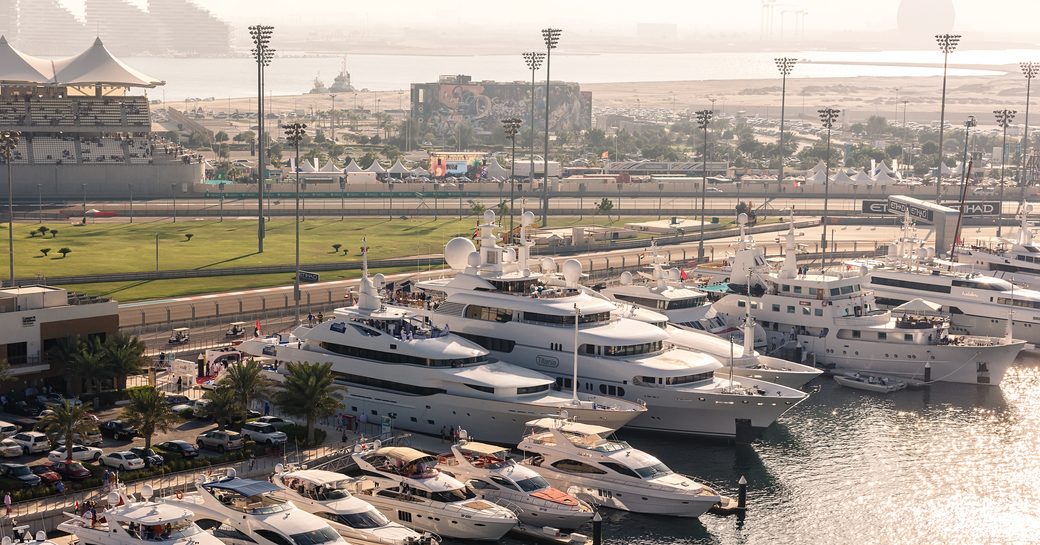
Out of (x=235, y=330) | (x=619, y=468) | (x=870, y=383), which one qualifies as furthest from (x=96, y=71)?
(x=619, y=468)

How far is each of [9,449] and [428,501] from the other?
54.8 ft

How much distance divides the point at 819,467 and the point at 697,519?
948cm

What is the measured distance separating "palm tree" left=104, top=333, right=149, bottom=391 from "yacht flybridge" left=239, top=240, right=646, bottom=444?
6364 mm

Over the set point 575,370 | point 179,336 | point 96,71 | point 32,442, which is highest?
point 96,71

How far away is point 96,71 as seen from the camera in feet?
553

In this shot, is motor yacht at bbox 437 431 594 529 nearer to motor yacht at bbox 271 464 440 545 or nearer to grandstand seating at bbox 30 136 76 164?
motor yacht at bbox 271 464 440 545

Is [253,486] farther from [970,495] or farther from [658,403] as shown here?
[970,495]

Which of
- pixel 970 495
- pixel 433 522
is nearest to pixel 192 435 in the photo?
pixel 433 522

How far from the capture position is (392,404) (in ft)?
212

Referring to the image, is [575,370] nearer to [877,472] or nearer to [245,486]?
[877,472]

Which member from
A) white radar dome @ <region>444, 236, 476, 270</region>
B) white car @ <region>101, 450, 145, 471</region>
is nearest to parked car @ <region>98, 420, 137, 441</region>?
white car @ <region>101, 450, 145, 471</region>

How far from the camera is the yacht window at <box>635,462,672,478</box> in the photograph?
55.8m

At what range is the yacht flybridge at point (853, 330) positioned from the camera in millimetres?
79188

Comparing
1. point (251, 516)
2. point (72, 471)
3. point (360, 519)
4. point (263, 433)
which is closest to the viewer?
point (251, 516)
